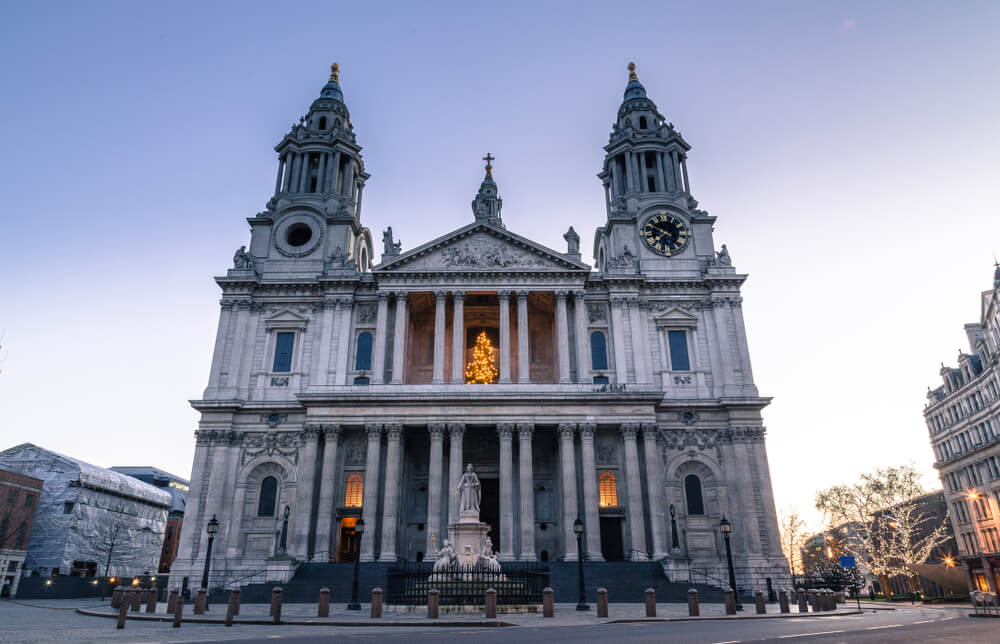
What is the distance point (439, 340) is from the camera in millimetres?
39594

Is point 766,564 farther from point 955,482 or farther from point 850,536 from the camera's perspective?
point 850,536

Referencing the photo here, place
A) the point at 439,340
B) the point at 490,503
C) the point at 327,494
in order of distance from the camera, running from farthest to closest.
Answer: the point at 439,340
the point at 490,503
the point at 327,494

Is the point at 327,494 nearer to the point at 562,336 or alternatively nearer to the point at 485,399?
the point at 485,399

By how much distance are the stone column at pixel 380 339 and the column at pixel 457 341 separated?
4.22 m

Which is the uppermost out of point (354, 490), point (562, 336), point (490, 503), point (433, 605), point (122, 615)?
point (562, 336)

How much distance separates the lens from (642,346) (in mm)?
40406

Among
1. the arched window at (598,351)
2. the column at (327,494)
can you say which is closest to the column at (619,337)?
the arched window at (598,351)

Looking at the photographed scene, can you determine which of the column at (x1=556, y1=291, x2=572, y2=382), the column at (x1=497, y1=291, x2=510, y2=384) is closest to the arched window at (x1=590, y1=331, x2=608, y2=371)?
the column at (x1=556, y1=291, x2=572, y2=382)

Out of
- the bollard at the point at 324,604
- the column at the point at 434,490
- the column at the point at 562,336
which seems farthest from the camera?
the column at the point at 562,336

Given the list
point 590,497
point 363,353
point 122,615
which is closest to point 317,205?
point 363,353

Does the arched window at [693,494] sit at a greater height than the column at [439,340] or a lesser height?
lesser

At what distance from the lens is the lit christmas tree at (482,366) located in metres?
42.3

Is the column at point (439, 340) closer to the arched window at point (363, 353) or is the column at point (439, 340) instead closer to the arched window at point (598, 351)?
the arched window at point (363, 353)

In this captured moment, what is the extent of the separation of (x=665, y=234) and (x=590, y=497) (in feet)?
64.8
